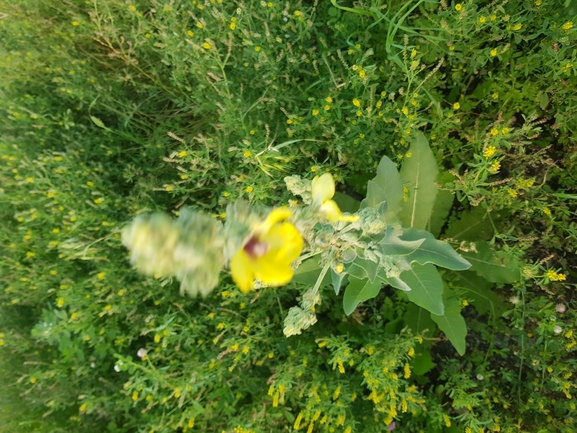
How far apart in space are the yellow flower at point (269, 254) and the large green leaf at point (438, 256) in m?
0.73

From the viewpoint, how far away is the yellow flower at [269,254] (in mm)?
953

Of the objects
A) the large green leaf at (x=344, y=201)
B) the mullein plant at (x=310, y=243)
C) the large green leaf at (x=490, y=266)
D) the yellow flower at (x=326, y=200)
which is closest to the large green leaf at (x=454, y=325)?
the mullein plant at (x=310, y=243)

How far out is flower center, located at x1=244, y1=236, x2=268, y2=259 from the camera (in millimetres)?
962

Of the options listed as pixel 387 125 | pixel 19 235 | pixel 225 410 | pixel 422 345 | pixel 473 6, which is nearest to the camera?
pixel 473 6

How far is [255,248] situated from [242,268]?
0.18 feet

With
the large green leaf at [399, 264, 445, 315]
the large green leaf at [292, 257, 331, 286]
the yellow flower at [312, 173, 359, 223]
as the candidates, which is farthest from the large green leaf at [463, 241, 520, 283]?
the yellow flower at [312, 173, 359, 223]

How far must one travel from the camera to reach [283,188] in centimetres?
223

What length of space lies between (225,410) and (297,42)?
1905 millimetres

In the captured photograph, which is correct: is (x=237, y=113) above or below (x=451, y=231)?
above

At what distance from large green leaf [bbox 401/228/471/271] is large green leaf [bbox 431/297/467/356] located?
2.06ft

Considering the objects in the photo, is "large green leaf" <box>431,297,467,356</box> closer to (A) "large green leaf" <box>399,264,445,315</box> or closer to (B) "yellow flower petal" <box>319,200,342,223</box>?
(A) "large green leaf" <box>399,264,445,315</box>

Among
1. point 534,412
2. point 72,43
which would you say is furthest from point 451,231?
point 72,43

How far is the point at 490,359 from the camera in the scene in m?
2.48

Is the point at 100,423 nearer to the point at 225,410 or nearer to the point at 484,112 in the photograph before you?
the point at 225,410
